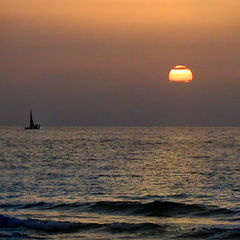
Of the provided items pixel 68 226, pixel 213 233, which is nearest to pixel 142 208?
pixel 68 226

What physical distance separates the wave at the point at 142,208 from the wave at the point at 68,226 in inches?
119

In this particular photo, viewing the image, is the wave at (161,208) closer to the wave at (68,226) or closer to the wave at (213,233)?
the wave at (68,226)

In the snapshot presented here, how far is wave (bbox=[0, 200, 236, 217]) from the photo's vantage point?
2648cm

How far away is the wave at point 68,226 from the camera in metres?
22.7

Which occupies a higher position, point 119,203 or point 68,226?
point 119,203

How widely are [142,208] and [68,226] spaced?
5.77 m

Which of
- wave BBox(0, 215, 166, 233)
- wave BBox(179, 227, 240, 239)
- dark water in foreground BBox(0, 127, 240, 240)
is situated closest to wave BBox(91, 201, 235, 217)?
dark water in foreground BBox(0, 127, 240, 240)

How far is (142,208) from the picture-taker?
27906 millimetres

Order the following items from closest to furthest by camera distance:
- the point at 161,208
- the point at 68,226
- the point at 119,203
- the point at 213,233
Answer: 1. the point at 213,233
2. the point at 68,226
3. the point at 161,208
4. the point at 119,203

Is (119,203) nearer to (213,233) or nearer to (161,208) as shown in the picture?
(161,208)

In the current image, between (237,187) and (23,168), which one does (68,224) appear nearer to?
(237,187)

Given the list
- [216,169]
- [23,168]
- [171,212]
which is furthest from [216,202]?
[23,168]

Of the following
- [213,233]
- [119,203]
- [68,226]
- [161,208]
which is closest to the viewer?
[213,233]

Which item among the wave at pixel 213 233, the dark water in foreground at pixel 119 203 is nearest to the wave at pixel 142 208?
the dark water in foreground at pixel 119 203
